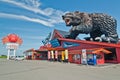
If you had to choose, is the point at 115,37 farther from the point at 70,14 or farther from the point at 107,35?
the point at 70,14

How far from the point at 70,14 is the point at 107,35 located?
24.5 ft

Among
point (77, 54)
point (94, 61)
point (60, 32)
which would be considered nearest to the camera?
point (94, 61)

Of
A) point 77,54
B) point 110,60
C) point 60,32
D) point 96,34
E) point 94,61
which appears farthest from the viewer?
point 60,32

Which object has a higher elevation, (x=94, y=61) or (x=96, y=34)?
(x=96, y=34)

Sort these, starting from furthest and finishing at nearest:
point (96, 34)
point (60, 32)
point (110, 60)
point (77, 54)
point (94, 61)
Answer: point (60, 32) < point (96, 34) < point (77, 54) < point (110, 60) < point (94, 61)

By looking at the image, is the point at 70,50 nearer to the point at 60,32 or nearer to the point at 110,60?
the point at 110,60

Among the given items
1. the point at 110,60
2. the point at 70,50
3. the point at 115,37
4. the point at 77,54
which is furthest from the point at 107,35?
the point at 70,50

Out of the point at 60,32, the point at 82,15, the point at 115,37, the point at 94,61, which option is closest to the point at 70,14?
the point at 82,15

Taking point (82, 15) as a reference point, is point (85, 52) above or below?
below

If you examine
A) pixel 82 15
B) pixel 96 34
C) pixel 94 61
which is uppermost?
pixel 82 15

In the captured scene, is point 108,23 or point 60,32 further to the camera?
point 60,32

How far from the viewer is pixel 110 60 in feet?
92.8

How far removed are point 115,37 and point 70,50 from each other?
30.0 ft

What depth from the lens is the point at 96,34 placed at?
110 ft
